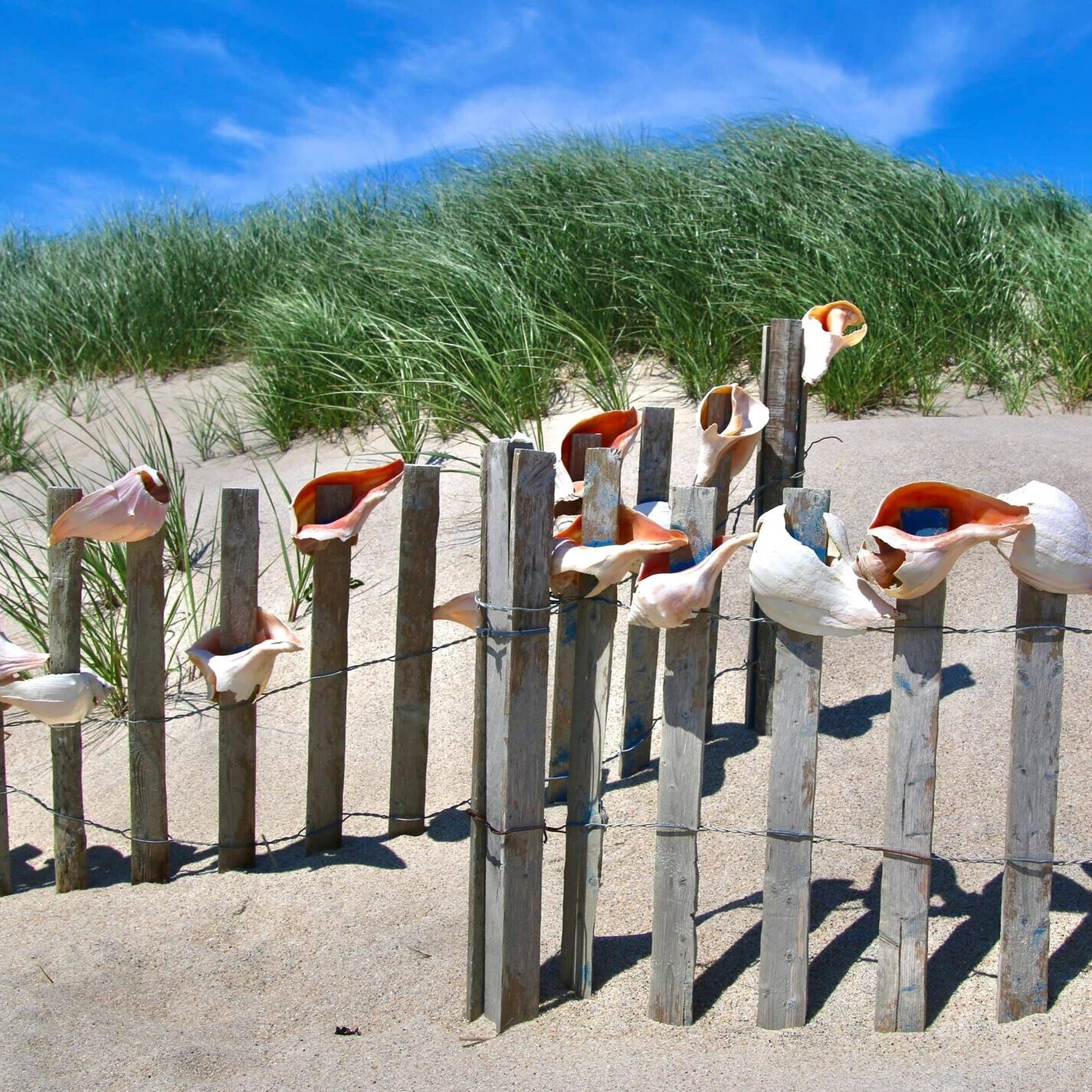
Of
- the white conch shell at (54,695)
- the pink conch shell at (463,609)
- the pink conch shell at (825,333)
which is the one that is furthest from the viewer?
the pink conch shell at (825,333)

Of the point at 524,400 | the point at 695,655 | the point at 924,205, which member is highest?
the point at 924,205

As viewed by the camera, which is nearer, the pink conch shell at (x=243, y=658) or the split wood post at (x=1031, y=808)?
the split wood post at (x=1031, y=808)

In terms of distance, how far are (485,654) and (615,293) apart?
5256mm

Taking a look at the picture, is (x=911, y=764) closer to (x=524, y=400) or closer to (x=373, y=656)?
(x=373, y=656)

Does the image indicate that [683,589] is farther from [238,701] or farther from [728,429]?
[238,701]

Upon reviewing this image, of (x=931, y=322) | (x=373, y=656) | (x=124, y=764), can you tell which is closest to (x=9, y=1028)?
(x=124, y=764)

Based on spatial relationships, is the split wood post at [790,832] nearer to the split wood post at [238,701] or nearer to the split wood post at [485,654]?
the split wood post at [485,654]

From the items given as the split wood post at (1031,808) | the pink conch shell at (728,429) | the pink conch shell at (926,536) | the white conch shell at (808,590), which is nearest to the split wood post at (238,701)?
the pink conch shell at (728,429)

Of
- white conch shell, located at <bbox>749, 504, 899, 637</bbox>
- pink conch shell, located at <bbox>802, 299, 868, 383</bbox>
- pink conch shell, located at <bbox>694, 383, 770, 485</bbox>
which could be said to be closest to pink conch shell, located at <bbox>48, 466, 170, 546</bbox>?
pink conch shell, located at <bbox>694, 383, 770, 485</bbox>

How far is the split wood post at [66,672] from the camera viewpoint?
2900 mm

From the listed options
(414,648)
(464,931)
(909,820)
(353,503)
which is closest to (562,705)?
(414,648)

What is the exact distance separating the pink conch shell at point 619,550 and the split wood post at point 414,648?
27.0 inches

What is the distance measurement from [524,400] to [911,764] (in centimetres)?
414

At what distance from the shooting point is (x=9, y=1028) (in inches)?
94.7
